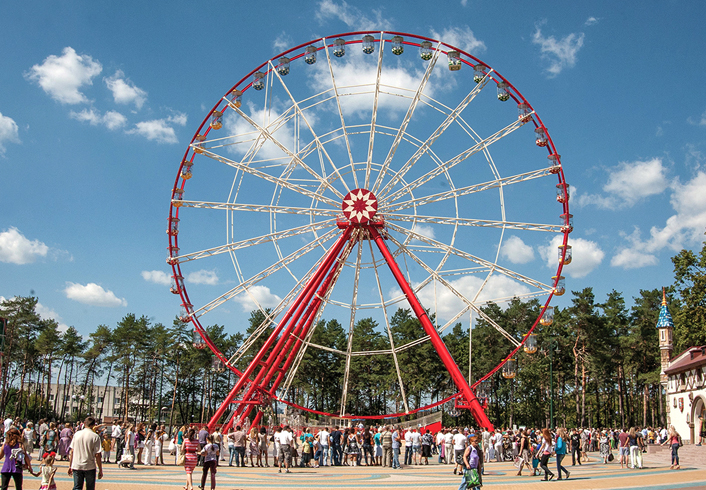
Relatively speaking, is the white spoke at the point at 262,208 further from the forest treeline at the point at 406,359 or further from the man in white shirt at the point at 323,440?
the forest treeline at the point at 406,359

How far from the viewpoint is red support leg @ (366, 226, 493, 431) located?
83.5ft

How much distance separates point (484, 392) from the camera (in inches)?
1128

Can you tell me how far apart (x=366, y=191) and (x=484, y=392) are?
11103mm

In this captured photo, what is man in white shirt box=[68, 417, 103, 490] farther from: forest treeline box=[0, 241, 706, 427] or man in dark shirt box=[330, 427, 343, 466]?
forest treeline box=[0, 241, 706, 427]

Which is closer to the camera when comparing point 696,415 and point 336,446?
point 336,446

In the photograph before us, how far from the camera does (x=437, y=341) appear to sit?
26391mm

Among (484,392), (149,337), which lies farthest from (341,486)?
(149,337)

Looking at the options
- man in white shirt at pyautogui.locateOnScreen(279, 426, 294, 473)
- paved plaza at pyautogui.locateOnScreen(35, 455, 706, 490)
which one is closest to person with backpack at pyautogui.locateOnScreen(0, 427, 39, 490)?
paved plaza at pyautogui.locateOnScreen(35, 455, 706, 490)

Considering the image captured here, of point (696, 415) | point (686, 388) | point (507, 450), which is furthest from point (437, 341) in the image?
point (686, 388)

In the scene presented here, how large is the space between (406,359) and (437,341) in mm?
40331

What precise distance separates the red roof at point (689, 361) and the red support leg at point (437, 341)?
2731cm

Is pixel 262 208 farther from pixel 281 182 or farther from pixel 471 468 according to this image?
pixel 471 468

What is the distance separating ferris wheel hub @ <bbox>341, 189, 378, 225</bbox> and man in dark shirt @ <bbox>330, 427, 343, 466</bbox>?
9645 mm

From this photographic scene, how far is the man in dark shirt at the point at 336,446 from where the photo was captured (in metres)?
24.8
